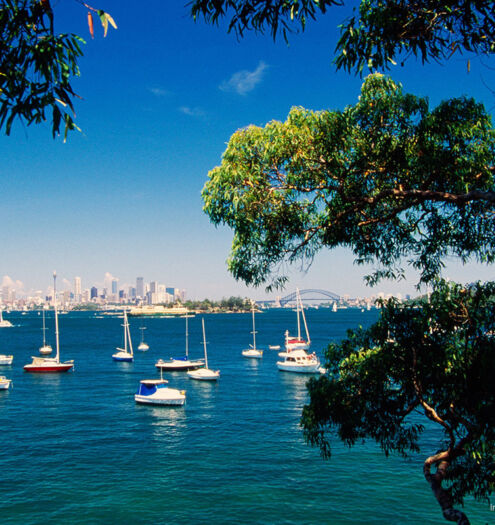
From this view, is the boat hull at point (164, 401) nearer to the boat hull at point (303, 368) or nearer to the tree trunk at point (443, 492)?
the boat hull at point (303, 368)

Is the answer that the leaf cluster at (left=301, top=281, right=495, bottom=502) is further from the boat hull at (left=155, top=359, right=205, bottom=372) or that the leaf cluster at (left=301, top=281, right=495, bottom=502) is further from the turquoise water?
the boat hull at (left=155, top=359, right=205, bottom=372)

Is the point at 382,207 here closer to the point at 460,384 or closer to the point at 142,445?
the point at 460,384

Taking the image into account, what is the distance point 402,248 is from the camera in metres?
9.43

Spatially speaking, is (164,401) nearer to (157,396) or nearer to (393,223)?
(157,396)

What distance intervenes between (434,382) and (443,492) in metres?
1.78

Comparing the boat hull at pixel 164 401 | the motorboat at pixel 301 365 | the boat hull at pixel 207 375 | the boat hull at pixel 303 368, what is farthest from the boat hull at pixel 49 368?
the boat hull at pixel 303 368

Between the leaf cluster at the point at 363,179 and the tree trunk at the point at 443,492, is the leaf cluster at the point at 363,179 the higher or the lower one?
the higher one

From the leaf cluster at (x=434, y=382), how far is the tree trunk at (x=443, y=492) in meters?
0.22

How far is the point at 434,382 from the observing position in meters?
8.43

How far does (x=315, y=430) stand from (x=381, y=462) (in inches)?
863

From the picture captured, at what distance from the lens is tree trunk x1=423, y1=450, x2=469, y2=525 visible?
711cm

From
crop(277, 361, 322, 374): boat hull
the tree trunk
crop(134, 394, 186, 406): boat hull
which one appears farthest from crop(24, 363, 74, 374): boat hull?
the tree trunk

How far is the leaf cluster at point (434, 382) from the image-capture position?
7.84 meters

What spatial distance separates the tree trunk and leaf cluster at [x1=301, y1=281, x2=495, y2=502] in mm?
220
